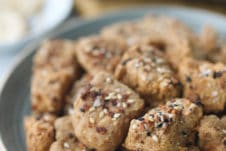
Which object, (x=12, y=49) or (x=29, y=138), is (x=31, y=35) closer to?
(x=12, y=49)

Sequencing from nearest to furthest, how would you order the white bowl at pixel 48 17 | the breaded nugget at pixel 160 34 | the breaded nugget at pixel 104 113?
the breaded nugget at pixel 104 113, the breaded nugget at pixel 160 34, the white bowl at pixel 48 17

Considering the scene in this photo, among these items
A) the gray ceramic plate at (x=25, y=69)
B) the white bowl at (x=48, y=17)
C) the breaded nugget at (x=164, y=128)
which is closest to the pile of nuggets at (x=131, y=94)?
the breaded nugget at (x=164, y=128)

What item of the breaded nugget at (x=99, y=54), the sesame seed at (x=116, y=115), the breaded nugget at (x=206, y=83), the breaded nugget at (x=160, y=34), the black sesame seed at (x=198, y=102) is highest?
the breaded nugget at (x=160, y=34)

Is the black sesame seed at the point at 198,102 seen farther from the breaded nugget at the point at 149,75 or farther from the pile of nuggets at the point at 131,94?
the breaded nugget at the point at 149,75

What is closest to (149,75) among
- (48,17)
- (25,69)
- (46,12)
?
(25,69)

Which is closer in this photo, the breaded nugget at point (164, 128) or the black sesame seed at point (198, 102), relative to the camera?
the breaded nugget at point (164, 128)

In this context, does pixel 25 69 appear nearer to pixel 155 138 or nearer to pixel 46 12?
pixel 46 12
